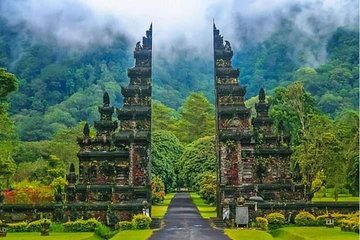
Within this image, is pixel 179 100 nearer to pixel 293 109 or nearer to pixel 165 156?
pixel 293 109

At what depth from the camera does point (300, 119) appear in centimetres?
7144

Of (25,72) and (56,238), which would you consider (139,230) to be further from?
(25,72)

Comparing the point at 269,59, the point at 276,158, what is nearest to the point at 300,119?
the point at 276,158

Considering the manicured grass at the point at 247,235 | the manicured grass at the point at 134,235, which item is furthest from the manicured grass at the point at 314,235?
the manicured grass at the point at 134,235

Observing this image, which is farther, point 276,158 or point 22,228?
point 276,158

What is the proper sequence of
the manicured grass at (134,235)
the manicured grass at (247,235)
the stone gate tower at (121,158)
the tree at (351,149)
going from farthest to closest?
the stone gate tower at (121,158) → the tree at (351,149) → the manicured grass at (134,235) → the manicured grass at (247,235)

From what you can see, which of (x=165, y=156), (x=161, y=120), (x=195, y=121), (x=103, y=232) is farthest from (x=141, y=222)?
(x=161, y=120)

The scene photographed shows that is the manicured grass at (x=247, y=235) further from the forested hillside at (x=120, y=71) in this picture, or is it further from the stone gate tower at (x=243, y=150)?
the forested hillside at (x=120, y=71)

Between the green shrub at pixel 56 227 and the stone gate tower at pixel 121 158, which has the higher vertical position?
the stone gate tower at pixel 121 158

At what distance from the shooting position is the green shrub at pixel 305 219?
33344mm

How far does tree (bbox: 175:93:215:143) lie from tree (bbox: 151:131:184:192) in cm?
2270

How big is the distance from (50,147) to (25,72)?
90703 millimetres

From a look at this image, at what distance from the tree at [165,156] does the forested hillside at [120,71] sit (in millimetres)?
51856

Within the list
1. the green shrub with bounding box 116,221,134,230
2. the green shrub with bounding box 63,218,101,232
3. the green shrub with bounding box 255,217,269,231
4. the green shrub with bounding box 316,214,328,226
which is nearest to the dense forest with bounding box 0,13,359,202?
the green shrub with bounding box 316,214,328,226
